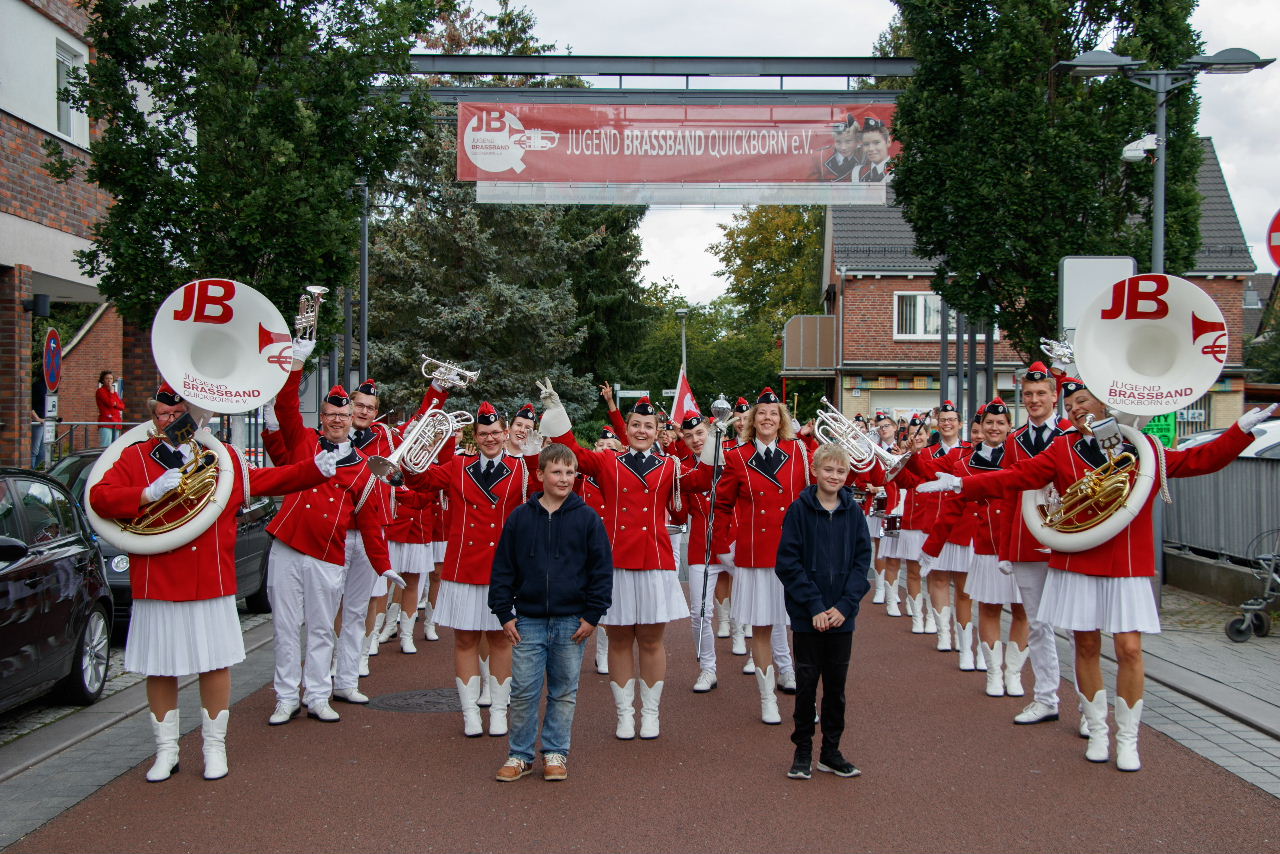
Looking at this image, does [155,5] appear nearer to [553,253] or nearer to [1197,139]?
[1197,139]

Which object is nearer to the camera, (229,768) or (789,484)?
(229,768)

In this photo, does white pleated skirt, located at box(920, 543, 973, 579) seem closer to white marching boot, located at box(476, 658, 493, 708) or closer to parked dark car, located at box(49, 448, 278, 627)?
white marching boot, located at box(476, 658, 493, 708)

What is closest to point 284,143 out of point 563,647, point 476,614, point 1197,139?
point 476,614

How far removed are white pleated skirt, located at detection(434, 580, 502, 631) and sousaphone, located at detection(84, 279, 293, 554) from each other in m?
1.56

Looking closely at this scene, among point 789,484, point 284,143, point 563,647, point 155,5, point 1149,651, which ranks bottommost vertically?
point 1149,651

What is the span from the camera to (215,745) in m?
6.46

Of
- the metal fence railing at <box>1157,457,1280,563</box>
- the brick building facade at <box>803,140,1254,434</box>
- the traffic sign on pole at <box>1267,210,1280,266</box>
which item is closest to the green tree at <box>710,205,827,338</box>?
the brick building facade at <box>803,140,1254,434</box>

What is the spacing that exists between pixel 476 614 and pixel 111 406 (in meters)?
11.8

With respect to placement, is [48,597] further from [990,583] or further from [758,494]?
[990,583]

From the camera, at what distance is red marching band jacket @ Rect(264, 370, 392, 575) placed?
7.28 meters

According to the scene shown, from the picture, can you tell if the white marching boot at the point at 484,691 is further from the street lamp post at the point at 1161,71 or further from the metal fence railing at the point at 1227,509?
the metal fence railing at the point at 1227,509

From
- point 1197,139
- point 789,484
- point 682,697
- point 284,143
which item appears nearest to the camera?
point 789,484

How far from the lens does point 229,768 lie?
6.65 m

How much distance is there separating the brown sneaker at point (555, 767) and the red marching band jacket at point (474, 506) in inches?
54.3
